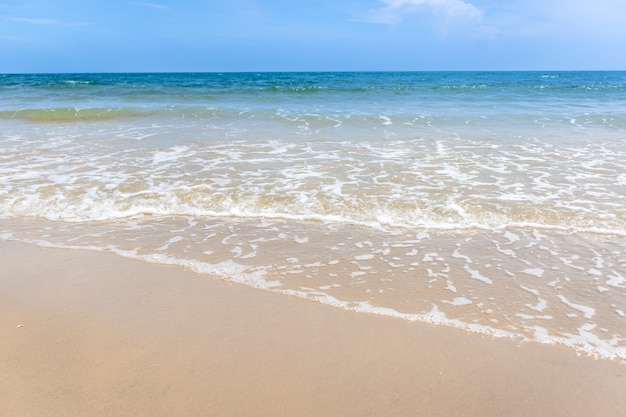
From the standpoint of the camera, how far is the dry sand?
249 centimetres

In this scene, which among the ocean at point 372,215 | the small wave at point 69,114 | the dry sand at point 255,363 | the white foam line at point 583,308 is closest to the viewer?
the dry sand at point 255,363

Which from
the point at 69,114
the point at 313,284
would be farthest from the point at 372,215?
the point at 69,114

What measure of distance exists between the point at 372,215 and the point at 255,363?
3216 mm

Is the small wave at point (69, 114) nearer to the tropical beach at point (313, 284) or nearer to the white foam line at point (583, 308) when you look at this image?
the tropical beach at point (313, 284)

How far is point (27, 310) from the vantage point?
11.6 feet

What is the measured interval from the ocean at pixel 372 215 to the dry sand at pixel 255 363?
11.9 inches

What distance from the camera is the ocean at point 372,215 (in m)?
3.75

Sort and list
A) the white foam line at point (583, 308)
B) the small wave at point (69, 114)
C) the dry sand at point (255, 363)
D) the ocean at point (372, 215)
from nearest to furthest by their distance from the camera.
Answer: the dry sand at point (255, 363) → the white foam line at point (583, 308) → the ocean at point (372, 215) → the small wave at point (69, 114)

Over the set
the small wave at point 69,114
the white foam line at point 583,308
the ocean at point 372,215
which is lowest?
the white foam line at point 583,308

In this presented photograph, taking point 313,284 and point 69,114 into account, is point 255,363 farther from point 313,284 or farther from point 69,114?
point 69,114

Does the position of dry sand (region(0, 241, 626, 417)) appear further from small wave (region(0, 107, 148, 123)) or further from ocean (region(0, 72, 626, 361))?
small wave (region(0, 107, 148, 123))

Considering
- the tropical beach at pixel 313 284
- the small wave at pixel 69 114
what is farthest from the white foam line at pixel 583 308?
the small wave at pixel 69 114

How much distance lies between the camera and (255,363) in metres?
2.85

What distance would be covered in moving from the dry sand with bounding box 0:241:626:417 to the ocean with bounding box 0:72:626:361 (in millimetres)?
302
